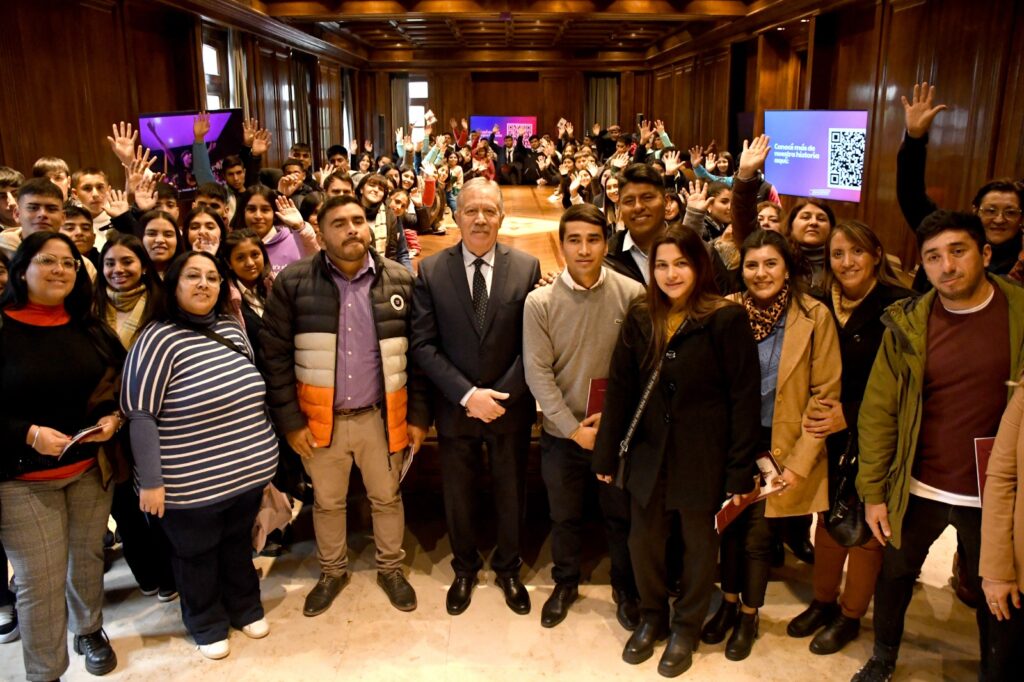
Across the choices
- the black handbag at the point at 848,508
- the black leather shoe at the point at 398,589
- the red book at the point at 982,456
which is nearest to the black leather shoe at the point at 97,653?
the black leather shoe at the point at 398,589

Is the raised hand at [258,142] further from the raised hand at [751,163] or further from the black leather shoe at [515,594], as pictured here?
the black leather shoe at [515,594]

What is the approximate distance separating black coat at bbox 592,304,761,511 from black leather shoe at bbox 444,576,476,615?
2.88ft

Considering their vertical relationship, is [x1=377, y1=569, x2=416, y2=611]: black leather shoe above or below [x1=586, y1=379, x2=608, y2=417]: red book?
below

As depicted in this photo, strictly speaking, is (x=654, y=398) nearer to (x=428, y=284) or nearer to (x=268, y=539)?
(x=428, y=284)

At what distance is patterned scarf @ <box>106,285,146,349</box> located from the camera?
2.75m

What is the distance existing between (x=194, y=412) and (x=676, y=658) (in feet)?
5.93

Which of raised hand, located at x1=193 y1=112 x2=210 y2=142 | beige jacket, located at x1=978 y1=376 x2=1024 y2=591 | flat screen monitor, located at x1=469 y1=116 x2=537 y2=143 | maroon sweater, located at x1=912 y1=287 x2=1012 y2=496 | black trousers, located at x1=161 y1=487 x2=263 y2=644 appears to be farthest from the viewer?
flat screen monitor, located at x1=469 y1=116 x2=537 y2=143

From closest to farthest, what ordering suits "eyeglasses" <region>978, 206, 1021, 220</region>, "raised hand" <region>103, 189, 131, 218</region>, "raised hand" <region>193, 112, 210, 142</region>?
"eyeglasses" <region>978, 206, 1021, 220</region>
"raised hand" <region>103, 189, 131, 218</region>
"raised hand" <region>193, 112, 210, 142</region>

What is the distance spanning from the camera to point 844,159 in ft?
24.9

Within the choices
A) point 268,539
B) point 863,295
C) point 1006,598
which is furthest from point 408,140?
point 1006,598

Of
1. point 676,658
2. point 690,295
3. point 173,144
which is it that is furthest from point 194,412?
point 173,144

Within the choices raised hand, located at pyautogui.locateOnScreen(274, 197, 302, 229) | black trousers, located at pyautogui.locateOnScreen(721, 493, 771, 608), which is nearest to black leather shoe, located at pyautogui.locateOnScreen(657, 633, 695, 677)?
black trousers, located at pyautogui.locateOnScreen(721, 493, 771, 608)

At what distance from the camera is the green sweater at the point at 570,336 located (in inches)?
108

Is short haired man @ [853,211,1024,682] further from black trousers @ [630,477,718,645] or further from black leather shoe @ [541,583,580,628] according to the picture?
black leather shoe @ [541,583,580,628]
